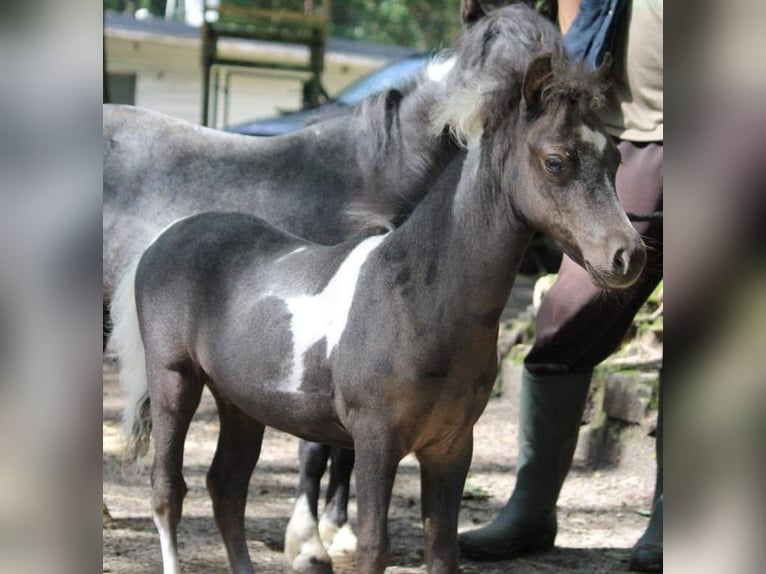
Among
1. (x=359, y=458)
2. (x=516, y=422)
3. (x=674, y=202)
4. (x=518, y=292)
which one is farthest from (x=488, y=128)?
(x=518, y=292)

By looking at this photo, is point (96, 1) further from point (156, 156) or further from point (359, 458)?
point (156, 156)

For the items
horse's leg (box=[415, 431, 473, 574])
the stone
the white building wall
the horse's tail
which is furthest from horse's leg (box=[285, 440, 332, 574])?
the white building wall

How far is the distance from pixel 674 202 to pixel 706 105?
11 centimetres

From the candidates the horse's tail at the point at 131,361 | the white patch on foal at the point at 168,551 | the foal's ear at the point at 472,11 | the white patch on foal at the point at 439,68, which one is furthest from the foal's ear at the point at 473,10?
the white patch on foal at the point at 168,551

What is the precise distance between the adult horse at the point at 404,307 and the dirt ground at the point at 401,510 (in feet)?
2.32

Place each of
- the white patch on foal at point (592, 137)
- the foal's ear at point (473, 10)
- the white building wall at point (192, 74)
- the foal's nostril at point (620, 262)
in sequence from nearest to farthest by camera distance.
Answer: the foal's nostril at point (620, 262) → the white patch on foal at point (592, 137) → the foal's ear at point (473, 10) → the white building wall at point (192, 74)

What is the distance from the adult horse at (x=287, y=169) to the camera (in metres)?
3.97

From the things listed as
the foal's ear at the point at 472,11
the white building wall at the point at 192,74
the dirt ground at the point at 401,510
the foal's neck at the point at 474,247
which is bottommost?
the white building wall at the point at 192,74

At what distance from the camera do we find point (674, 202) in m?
1.21

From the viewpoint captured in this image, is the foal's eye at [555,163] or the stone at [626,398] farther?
the stone at [626,398]

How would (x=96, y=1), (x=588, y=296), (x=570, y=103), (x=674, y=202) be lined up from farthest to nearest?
(x=588, y=296) < (x=570, y=103) < (x=674, y=202) < (x=96, y=1)

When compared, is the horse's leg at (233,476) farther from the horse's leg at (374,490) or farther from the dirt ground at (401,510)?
the horse's leg at (374,490)

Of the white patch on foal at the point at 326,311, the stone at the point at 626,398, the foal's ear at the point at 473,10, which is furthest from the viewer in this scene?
the stone at the point at 626,398

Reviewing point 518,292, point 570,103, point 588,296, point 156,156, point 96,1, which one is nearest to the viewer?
point 96,1
